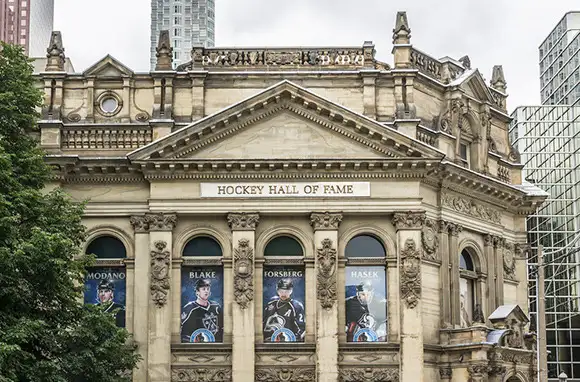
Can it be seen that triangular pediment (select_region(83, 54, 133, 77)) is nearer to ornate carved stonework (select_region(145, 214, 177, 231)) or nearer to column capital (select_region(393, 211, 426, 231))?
ornate carved stonework (select_region(145, 214, 177, 231))

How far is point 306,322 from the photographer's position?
43969mm

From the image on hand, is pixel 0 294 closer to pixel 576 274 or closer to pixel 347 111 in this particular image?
pixel 347 111

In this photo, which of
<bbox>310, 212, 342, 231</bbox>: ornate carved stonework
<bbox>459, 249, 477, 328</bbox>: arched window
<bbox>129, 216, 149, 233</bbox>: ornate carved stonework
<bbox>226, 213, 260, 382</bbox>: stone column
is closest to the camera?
<bbox>226, 213, 260, 382</bbox>: stone column

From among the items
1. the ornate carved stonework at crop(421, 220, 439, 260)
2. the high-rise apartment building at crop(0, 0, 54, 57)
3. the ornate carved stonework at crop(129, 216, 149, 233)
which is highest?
the high-rise apartment building at crop(0, 0, 54, 57)

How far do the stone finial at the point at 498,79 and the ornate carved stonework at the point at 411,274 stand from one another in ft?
41.0

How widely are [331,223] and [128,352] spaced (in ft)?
31.0

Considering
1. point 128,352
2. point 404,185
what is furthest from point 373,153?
point 128,352

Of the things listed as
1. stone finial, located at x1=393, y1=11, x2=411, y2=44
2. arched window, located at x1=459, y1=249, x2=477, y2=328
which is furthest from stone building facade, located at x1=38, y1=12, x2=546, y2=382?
arched window, located at x1=459, y1=249, x2=477, y2=328

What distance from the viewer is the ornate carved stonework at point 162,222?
44.1 meters

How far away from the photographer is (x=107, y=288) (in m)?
44.8

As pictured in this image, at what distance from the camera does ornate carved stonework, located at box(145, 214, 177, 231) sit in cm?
4406

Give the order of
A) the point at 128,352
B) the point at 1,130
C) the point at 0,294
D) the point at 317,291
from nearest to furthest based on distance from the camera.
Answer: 1. the point at 0,294
2. the point at 1,130
3. the point at 128,352
4. the point at 317,291

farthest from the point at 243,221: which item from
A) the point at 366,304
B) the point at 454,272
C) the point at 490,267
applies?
the point at 490,267

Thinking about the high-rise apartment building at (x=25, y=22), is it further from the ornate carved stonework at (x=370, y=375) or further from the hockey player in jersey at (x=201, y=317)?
the ornate carved stonework at (x=370, y=375)
